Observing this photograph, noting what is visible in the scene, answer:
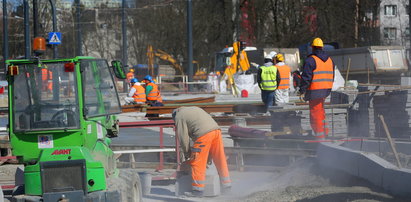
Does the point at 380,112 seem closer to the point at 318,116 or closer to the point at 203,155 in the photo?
the point at 318,116

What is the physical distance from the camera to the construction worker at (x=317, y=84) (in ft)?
38.0

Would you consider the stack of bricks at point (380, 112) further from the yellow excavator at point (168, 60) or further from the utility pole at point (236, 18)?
the yellow excavator at point (168, 60)

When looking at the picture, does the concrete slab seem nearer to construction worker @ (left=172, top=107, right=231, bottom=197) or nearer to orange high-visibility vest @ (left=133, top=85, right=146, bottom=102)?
construction worker @ (left=172, top=107, right=231, bottom=197)

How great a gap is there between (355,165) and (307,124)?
414 centimetres

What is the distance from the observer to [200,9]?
57094 mm

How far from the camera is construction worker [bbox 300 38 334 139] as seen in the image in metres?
11.6

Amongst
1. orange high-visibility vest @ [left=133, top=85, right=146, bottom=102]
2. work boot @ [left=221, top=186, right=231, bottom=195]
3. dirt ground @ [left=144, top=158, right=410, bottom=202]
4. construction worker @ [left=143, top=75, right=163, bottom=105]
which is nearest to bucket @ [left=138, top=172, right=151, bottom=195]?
dirt ground @ [left=144, top=158, right=410, bottom=202]

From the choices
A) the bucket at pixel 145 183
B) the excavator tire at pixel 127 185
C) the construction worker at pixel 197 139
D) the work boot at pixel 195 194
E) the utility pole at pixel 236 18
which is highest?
the utility pole at pixel 236 18

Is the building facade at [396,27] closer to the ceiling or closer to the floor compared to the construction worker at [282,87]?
closer to the ceiling

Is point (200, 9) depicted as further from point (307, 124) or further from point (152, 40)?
point (307, 124)

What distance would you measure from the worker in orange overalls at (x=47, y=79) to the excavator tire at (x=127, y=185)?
133 centimetres

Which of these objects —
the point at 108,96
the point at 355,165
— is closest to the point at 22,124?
the point at 108,96

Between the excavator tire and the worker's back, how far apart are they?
1142 millimetres

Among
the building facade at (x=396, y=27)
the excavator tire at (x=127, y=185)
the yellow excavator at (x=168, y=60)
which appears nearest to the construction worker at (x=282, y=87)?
the excavator tire at (x=127, y=185)
